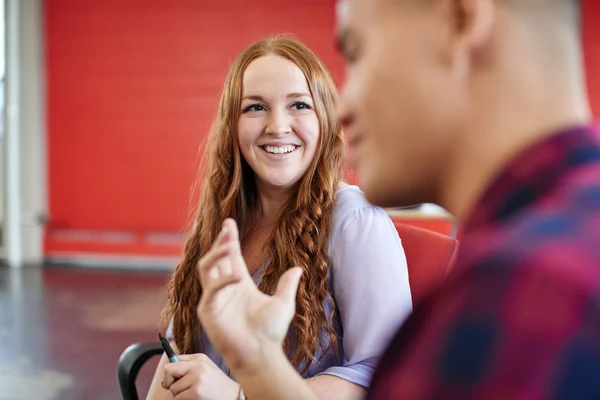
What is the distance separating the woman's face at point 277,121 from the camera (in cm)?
141

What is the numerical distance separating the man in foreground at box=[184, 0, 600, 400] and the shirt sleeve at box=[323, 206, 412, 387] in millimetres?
788

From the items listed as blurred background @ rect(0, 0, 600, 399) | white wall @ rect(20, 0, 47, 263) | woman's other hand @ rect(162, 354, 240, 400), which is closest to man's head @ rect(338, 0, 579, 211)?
woman's other hand @ rect(162, 354, 240, 400)

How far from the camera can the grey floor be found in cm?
324

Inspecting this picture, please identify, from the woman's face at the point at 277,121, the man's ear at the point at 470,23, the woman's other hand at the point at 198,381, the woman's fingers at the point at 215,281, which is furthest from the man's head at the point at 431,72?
the woman's face at the point at 277,121

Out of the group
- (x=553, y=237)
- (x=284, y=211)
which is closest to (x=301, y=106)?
(x=284, y=211)

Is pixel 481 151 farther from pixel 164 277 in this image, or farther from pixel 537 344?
pixel 164 277

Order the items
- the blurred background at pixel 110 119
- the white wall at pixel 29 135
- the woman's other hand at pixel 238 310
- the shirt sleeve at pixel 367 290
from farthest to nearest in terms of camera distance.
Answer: the white wall at pixel 29 135
the blurred background at pixel 110 119
the shirt sleeve at pixel 367 290
the woman's other hand at pixel 238 310

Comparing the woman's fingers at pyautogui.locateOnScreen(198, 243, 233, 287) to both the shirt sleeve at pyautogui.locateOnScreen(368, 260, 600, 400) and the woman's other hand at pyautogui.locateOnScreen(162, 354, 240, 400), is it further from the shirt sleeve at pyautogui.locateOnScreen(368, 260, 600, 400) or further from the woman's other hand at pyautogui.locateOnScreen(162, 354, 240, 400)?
the woman's other hand at pyautogui.locateOnScreen(162, 354, 240, 400)

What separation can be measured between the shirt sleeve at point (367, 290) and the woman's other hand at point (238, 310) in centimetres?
59

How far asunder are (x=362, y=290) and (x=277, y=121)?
433mm

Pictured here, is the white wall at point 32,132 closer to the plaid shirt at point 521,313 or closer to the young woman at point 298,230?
the young woman at point 298,230

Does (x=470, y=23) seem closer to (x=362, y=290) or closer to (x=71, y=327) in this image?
(x=362, y=290)

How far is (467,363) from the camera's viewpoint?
1.09 ft

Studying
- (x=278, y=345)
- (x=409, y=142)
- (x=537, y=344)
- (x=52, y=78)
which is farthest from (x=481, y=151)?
(x=52, y=78)
